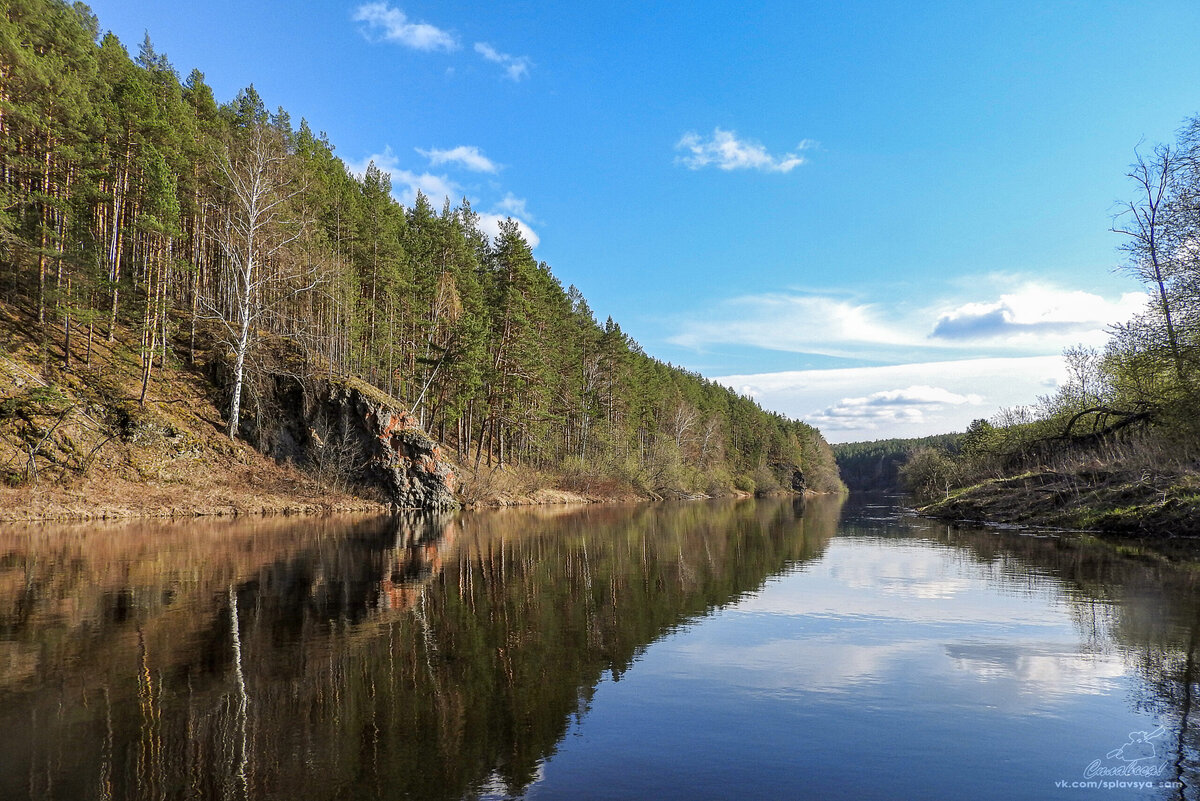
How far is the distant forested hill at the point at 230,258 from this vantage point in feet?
104

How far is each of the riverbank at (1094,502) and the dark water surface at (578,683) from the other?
1188 centimetres

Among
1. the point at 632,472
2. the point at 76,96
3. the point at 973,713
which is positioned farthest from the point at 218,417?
the point at 632,472

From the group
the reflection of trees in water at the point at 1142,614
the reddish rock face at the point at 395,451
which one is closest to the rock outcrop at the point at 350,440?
the reddish rock face at the point at 395,451

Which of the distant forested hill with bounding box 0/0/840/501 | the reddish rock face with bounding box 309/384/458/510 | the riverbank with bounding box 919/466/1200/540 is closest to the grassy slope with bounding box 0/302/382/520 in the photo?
the distant forested hill with bounding box 0/0/840/501

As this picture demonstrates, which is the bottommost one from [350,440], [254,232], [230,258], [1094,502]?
[1094,502]

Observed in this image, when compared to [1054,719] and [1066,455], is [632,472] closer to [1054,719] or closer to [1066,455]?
[1066,455]

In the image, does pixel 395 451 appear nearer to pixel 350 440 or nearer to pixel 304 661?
pixel 350 440

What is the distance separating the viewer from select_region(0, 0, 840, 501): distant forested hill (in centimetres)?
3155

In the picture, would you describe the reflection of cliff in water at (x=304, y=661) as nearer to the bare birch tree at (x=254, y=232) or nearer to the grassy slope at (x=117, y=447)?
the grassy slope at (x=117, y=447)

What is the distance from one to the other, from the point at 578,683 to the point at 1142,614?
Result: 10.2 m

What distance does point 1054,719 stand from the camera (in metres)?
6.23

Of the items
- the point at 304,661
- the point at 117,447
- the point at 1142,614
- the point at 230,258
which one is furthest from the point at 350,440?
the point at 1142,614

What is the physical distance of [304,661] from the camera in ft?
24.9

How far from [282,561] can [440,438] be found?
37409mm
